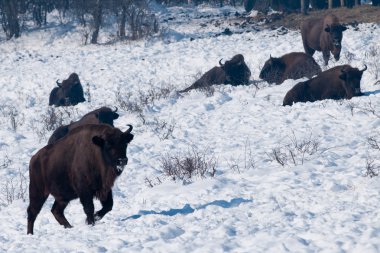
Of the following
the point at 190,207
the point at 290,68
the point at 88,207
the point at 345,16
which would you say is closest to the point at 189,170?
the point at 190,207

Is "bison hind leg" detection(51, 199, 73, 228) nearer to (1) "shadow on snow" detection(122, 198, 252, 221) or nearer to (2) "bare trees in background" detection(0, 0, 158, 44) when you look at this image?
(1) "shadow on snow" detection(122, 198, 252, 221)

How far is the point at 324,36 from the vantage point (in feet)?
78.2

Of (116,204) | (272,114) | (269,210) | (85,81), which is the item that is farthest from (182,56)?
(269,210)

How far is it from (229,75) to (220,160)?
9789 millimetres

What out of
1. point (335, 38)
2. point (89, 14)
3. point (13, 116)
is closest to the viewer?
point (13, 116)

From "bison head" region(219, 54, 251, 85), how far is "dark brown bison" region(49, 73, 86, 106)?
166 inches

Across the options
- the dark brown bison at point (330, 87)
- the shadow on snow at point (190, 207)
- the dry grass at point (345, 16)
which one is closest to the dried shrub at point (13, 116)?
the dark brown bison at point (330, 87)

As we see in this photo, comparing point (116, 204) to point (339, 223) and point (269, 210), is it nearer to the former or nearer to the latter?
point (269, 210)

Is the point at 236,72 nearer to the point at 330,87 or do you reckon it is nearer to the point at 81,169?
the point at 330,87

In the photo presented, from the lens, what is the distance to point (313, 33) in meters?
24.9

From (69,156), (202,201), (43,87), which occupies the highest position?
(69,156)

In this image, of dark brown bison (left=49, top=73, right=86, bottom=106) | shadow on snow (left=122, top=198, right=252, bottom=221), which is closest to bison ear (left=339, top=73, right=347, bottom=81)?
dark brown bison (left=49, top=73, right=86, bottom=106)

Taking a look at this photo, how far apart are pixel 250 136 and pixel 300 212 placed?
598cm

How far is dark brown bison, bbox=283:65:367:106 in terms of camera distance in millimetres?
16781
